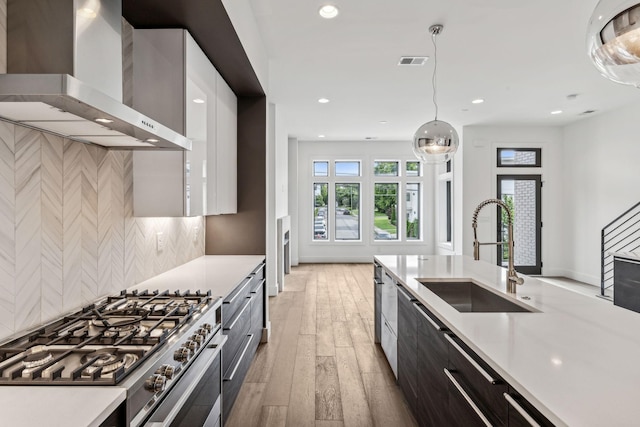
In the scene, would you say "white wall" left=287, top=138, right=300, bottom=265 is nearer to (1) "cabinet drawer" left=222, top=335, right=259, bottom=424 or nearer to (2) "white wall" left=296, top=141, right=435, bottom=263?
(2) "white wall" left=296, top=141, right=435, bottom=263

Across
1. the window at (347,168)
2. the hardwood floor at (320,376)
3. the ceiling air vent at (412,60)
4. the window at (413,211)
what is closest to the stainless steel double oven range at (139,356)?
the hardwood floor at (320,376)

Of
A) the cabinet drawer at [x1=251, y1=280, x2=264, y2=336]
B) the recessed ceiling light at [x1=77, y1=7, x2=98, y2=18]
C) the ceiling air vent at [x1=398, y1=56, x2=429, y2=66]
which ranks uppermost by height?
the ceiling air vent at [x1=398, y1=56, x2=429, y2=66]

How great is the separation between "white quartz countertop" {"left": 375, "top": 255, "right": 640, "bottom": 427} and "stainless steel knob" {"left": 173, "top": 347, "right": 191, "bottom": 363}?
1058mm

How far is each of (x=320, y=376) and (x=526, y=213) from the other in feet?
20.6

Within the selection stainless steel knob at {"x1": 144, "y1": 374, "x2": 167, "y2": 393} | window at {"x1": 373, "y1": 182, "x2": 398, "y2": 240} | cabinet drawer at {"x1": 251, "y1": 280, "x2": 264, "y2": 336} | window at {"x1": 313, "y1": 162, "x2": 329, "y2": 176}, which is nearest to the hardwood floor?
cabinet drawer at {"x1": 251, "y1": 280, "x2": 264, "y2": 336}

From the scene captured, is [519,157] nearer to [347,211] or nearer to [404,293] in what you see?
[347,211]

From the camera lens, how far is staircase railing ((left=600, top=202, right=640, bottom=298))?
5.48 metres

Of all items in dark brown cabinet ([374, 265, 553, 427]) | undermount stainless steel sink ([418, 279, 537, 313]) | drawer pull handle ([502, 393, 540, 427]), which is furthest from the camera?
undermount stainless steel sink ([418, 279, 537, 313])

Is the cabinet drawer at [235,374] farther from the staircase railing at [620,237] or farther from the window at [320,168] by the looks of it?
the window at [320,168]

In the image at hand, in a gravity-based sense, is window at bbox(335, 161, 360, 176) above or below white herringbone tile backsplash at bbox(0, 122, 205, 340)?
above

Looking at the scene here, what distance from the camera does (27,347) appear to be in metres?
1.20

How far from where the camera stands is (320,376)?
2924mm

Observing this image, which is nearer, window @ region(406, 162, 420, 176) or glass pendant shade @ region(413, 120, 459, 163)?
glass pendant shade @ region(413, 120, 459, 163)

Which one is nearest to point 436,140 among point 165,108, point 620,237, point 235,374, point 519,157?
point 165,108
